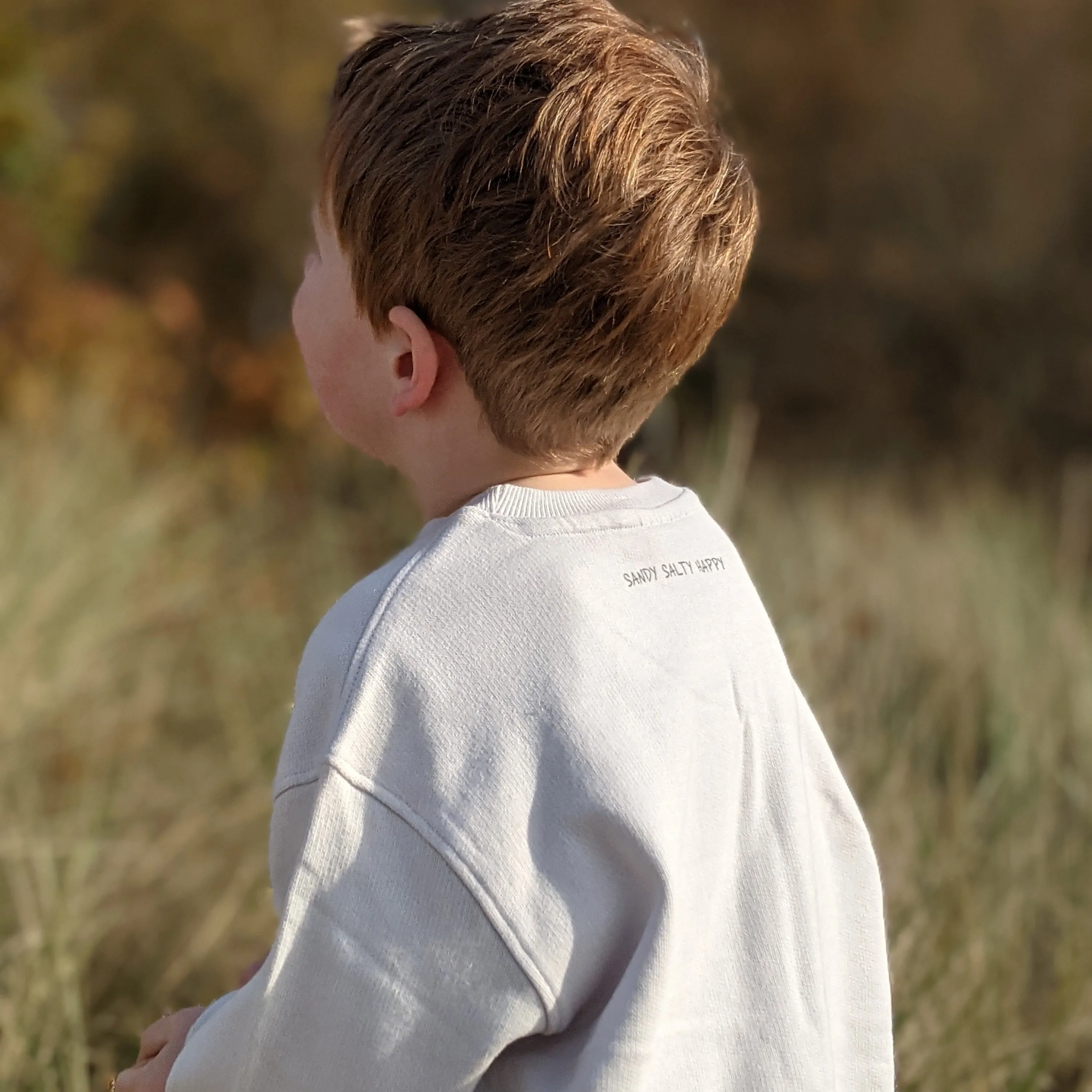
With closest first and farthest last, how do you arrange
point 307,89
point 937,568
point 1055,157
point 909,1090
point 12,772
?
point 909,1090 < point 12,772 < point 937,568 < point 307,89 < point 1055,157

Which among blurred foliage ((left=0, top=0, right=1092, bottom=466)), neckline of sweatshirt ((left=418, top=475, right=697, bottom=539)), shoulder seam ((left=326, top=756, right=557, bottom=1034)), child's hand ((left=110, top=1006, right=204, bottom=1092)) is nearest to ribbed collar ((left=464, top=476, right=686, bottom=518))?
neckline of sweatshirt ((left=418, top=475, right=697, bottom=539))

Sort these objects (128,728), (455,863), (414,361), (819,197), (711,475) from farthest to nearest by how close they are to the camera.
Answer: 1. (819,197)
2. (128,728)
3. (711,475)
4. (414,361)
5. (455,863)

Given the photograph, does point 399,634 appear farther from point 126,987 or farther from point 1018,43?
point 1018,43

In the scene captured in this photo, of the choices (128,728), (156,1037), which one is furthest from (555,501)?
(128,728)

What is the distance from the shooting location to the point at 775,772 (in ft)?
3.46

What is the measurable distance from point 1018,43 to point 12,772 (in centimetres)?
864

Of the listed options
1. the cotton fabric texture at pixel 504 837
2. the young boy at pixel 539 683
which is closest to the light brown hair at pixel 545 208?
the young boy at pixel 539 683

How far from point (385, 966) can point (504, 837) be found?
122 mm

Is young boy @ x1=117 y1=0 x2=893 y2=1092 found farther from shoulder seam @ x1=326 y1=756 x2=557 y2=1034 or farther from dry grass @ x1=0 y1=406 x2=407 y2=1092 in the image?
dry grass @ x1=0 y1=406 x2=407 y2=1092

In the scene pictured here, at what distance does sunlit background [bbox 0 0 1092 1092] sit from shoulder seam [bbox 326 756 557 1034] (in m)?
0.83

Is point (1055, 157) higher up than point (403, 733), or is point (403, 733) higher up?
point (403, 733)

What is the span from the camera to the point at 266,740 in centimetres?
302

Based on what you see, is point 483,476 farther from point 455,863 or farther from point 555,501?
point 455,863

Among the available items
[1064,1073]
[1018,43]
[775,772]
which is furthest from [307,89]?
[775,772]
